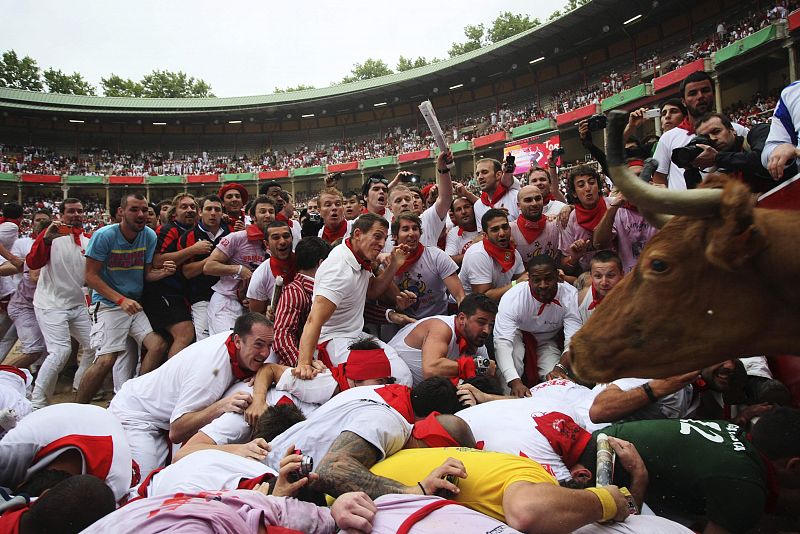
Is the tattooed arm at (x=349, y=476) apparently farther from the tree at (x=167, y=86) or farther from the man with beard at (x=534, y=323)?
the tree at (x=167, y=86)

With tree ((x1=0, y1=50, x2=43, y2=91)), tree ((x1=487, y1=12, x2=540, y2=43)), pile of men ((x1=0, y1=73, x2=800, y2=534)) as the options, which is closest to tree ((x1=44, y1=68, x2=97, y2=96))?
tree ((x1=0, y1=50, x2=43, y2=91))

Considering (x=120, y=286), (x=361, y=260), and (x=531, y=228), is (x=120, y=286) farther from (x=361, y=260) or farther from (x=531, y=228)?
(x=531, y=228)

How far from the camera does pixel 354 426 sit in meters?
2.69

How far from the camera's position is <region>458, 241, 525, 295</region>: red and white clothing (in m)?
5.59

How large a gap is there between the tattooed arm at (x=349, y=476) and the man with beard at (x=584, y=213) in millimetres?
3817

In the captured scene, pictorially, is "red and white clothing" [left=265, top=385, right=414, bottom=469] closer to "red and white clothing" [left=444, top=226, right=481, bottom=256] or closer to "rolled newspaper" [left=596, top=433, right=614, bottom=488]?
"rolled newspaper" [left=596, top=433, right=614, bottom=488]

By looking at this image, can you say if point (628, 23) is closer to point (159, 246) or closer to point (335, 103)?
point (335, 103)

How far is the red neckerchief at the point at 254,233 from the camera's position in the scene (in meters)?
6.08

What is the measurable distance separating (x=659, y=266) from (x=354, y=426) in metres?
1.75

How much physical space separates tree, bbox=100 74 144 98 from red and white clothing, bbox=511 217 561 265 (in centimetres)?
6721

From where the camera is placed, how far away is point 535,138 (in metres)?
31.0

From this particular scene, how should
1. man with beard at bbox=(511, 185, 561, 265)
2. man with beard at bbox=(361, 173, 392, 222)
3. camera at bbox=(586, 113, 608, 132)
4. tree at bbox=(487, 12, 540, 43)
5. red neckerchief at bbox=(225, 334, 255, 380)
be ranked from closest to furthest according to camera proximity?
camera at bbox=(586, 113, 608, 132) < red neckerchief at bbox=(225, 334, 255, 380) < man with beard at bbox=(511, 185, 561, 265) < man with beard at bbox=(361, 173, 392, 222) < tree at bbox=(487, 12, 540, 43)

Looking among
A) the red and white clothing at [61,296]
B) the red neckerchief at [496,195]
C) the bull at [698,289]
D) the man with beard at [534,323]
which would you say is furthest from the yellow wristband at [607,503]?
the red and white clothing at [61,296]

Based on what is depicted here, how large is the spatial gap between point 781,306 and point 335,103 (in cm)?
4454
